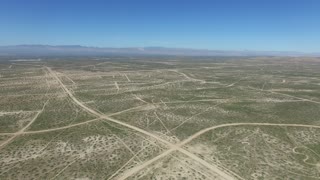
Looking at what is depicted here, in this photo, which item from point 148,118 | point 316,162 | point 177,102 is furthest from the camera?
point 177,102

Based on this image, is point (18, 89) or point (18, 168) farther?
point (18, 89)

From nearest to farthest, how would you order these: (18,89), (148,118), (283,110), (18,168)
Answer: (18,168)
(148,118)
(283,110)
(18,89)

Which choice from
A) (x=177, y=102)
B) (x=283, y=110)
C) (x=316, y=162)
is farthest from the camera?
(x=177, y=102)

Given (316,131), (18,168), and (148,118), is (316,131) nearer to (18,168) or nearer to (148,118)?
(148,118)

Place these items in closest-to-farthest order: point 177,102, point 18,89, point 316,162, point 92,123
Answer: point 316,162
point 92,123
point 177,102
point 18,89

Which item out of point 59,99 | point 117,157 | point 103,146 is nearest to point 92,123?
point 103,146

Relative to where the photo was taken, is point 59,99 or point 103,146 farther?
point 59,99

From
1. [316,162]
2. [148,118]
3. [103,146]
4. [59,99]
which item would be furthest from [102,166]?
[59,99]

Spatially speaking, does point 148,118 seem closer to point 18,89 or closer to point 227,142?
point 227,142
